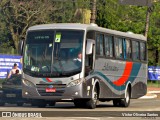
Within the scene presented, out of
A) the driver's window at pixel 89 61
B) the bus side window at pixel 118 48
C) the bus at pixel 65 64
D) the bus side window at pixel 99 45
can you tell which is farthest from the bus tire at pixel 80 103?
the bus side window at pixel 118 48

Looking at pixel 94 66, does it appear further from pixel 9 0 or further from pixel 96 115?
pixel 9 0

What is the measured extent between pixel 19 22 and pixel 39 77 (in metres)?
27.9

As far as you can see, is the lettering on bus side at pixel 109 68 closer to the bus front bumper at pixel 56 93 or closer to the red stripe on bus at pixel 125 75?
the red stripe on bus at pixel 125 75

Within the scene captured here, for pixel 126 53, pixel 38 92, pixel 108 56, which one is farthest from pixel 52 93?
pixel 126 53

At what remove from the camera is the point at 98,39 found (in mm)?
24875

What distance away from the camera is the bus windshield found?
23.4 meters

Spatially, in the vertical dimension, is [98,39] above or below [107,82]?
above

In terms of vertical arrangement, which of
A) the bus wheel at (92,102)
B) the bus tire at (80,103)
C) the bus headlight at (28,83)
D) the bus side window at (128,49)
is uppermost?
the bus side window at (128,49)

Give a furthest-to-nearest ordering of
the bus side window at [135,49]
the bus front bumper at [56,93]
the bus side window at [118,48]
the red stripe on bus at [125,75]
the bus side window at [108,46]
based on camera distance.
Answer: the bus side window at [135,49], the red stripe on bus at [125,75], the bus side window at [118,48], the bus side window at [108,46], the bus front bumper at [56,93]

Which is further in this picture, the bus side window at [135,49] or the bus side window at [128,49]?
the bus side window at [135,49]

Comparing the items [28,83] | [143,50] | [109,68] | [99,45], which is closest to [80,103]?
[109,68]

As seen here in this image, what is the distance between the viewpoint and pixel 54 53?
23484mm

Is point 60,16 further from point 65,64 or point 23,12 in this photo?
point 65,64

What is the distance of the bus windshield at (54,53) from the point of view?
23.4m
